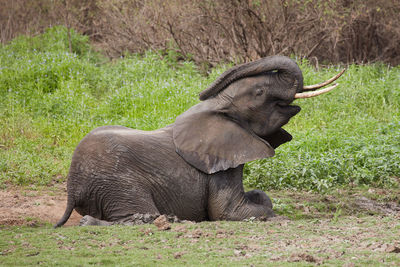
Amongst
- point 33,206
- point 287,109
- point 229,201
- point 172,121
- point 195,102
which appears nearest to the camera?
point 229,201

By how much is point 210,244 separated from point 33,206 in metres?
2.84

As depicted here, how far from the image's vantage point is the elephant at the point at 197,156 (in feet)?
19.1

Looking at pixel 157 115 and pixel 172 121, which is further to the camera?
pixel 157 115

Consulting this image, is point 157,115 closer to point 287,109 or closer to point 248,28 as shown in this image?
point 248,28

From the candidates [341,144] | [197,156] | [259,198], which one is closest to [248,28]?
[341,144]

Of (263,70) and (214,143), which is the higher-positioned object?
(263,70)

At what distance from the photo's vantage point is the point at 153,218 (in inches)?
225

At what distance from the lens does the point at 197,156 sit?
6.03m

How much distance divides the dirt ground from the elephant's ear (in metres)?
1.36

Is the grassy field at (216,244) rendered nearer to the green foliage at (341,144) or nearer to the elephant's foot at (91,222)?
the elephant's foot at (91,222)

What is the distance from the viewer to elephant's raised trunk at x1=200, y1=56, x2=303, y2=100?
19.7ft

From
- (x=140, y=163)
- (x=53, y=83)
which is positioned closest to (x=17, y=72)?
(x=53, y=83)

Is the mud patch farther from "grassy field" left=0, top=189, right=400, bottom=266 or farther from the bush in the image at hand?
the bush

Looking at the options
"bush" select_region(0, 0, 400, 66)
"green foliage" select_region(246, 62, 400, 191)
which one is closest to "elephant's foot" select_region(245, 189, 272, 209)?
"green foliage" select_region(246, 62, 400, 191)
